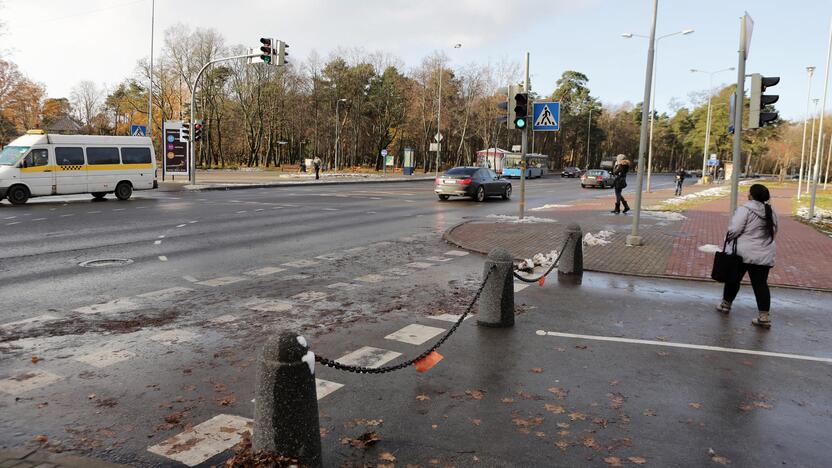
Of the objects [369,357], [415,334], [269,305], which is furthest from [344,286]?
[369,357]

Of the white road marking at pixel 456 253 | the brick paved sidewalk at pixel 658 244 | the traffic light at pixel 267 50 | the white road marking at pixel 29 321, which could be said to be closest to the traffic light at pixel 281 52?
the traffic light at pixel 267 50

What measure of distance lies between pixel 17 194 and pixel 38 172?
41.0 inches

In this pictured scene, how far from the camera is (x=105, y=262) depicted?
33.2 feet

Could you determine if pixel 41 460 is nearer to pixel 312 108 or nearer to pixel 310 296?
pixel 310 296

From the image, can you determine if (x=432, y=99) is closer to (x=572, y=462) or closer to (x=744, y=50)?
(x=744, y=50)

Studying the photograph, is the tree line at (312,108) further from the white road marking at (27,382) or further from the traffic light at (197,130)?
the white road marking at (27,382)

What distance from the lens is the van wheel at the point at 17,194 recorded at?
20.2 metres

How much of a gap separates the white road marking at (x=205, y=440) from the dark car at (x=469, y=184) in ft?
76.4

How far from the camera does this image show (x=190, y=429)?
156 inches

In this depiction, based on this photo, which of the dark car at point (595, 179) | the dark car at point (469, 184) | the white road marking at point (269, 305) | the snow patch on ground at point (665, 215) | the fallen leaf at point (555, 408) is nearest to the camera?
the fallen leaf at point (555, 408)

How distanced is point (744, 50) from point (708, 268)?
3950 millimetres

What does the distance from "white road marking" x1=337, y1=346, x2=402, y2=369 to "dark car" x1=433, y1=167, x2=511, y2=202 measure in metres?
21.5

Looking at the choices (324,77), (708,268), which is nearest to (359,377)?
(708,268)

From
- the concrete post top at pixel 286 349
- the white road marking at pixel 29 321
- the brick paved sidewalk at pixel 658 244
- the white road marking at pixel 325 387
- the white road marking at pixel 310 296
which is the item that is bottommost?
the white road marking at pixel 29 321
